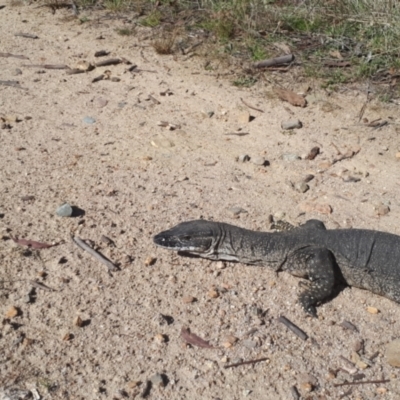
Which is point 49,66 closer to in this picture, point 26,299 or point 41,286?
point 41,286

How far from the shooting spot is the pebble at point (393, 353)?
510cm

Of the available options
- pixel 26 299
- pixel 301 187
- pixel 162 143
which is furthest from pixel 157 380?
pixel 162 143

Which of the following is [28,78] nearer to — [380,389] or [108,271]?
[108,271]

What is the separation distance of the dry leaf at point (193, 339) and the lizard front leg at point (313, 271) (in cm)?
97

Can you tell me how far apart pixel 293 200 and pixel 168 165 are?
60.1 inches

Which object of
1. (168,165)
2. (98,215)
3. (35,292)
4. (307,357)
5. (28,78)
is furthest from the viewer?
(28,78)

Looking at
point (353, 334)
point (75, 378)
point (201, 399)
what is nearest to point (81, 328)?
point (75, 378)

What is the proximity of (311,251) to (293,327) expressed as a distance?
0.81 meters

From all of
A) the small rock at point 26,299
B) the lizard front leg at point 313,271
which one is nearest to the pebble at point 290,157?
the lizard front leg at point 313,271

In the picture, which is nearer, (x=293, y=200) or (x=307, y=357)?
(x=307, y=357)

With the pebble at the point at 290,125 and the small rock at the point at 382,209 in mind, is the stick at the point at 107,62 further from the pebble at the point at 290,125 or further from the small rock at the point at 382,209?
the small rock at the point at 382,209

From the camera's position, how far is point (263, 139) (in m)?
8.18

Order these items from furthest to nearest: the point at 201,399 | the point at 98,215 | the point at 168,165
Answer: the point at 168,165 → the point at 98,215 → the point at 201,399

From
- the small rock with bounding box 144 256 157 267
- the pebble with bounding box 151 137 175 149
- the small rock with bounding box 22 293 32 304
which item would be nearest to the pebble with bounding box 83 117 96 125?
the pebble with bounding box 151 137 175 149
